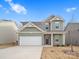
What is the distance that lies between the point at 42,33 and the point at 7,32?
925 centimetres

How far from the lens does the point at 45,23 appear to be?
107 ft

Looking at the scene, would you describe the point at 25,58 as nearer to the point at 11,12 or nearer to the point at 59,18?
the point at 59,18

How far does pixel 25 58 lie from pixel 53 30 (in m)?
17.8

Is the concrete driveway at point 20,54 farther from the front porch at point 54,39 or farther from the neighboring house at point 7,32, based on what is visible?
the neighboring house at point 7,32

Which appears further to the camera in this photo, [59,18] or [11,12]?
[11,12]

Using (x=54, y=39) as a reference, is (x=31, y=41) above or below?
below

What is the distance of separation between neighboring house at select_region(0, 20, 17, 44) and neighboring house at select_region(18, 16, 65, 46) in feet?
16.7

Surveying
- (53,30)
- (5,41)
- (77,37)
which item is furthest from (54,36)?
(5,41)

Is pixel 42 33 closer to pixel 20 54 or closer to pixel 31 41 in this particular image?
pixel 31 41

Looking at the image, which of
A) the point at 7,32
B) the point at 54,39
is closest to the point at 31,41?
the point at 54,39

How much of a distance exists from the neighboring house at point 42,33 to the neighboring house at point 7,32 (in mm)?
5097

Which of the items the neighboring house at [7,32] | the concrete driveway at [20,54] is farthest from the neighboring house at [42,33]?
the concrete driveway at [20,54]

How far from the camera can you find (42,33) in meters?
31.0

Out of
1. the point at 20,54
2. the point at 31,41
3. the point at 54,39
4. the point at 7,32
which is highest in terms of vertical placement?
the point at 7,32
